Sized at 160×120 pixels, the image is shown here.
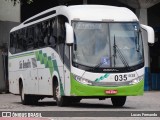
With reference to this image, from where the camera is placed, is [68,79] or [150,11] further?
[150,11]

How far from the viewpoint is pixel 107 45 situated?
20.3 metres

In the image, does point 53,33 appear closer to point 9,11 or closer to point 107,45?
point 107,45

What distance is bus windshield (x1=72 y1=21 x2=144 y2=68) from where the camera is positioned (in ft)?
65.8

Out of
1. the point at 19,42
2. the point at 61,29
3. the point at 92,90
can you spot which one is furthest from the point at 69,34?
the point at 19,42

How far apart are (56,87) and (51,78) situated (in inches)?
21.7

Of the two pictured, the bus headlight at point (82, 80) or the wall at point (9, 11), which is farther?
the wall at point (9, 11)

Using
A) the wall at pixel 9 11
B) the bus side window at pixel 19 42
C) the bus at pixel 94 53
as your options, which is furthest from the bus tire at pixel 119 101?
the wall at pixel 9 11

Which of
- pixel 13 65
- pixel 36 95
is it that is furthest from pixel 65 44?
pixel 13 65

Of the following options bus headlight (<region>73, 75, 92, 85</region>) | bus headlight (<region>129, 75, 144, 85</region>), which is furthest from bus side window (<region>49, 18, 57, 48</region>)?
bus headlight (<region>129, 75, 144, 85</region>)

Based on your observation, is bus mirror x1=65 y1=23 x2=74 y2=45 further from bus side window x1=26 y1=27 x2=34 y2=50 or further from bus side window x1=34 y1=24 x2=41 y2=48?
bus side window x1=26 y1=27 x2=34 y2=50

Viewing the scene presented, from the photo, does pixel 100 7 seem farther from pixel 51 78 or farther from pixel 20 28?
pixel 20 28

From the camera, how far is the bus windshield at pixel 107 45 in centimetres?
2006

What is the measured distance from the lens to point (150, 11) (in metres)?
44.7

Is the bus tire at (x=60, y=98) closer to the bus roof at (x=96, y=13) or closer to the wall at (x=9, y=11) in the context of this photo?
the bus roof at (x=96, y=13)
